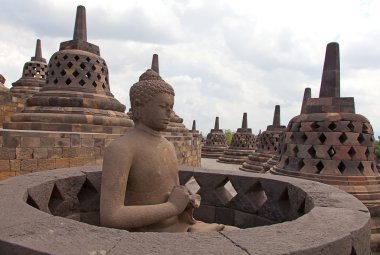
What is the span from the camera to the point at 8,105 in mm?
9906

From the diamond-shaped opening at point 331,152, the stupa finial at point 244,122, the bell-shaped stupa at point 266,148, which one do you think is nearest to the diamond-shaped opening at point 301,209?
the diamond-shaped opening at point 331,152

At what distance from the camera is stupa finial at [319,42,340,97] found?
230 inches

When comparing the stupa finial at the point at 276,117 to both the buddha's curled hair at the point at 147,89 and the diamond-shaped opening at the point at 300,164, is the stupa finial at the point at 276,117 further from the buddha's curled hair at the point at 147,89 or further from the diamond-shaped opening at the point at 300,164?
the buddha's curled hair at the point at 147,89

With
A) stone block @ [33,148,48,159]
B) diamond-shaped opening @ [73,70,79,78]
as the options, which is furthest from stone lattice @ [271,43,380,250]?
diamond-shaped opening @ [73,70,79,78]

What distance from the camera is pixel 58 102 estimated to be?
686cm

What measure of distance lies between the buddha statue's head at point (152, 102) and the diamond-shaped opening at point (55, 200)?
46.8 inches

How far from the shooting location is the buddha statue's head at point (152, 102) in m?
2.20

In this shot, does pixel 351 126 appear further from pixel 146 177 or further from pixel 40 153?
pixel 40 153

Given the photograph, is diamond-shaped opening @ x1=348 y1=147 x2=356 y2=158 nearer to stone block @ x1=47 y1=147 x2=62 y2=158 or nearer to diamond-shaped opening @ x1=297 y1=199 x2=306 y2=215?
diamond-shaped opening @ x1=297 y1=199 x2=306 y2=215

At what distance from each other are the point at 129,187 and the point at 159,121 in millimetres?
554

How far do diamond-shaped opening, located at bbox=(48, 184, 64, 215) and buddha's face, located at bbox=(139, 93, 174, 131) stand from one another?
1222 mm

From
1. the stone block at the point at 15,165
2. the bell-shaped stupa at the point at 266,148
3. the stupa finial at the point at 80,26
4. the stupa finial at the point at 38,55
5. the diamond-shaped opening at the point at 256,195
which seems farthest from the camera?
the bell-shaped stupa at the point at 266,148

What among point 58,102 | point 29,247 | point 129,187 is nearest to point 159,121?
point 129,187

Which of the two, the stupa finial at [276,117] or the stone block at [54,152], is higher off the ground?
the stupa finial at [276,117]
